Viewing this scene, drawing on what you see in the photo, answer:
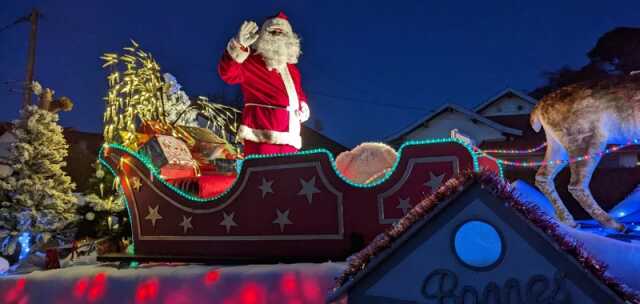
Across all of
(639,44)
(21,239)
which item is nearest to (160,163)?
Answer: (21,239)

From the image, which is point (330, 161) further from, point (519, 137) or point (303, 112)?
point (519, 137)

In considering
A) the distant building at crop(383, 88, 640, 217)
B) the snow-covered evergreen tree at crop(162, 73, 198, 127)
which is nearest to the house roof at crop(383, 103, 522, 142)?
the distant building at crop(383, 88, 640, 217)

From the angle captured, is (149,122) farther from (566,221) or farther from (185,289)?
(566,221)

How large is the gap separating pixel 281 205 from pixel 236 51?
5.67ft

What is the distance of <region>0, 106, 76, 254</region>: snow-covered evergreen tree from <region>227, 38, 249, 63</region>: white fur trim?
3.46 metres

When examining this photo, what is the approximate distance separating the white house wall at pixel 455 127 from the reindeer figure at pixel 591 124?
12.0 metres

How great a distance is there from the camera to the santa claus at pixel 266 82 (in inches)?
187

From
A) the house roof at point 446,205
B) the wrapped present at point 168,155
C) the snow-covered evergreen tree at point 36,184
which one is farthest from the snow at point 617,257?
the snow-covered evergreen tree at point 36,184

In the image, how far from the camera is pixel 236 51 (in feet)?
15.3

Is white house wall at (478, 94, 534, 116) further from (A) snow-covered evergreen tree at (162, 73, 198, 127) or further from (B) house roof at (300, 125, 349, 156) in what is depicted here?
(A) snow-covered evergreen tree at (162, 73, 198, 127)

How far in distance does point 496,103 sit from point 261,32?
572 inches

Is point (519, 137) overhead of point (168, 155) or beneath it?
overhead

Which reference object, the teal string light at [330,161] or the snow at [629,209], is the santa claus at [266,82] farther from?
the snow at [629,209]

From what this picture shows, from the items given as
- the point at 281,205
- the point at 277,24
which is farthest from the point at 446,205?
the point at 277,24
